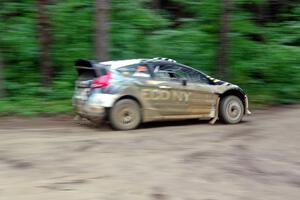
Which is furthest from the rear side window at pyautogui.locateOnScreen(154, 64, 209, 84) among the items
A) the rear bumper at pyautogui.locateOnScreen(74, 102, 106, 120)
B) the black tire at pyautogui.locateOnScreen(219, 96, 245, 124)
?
the rear bumper at pyautogui.locateOnScreen(74, 102, 106, 120)

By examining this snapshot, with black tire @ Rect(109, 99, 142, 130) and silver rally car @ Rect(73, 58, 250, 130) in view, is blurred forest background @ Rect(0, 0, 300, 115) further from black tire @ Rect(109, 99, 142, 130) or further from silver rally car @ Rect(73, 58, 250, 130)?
black tire @ Rect(109, 99, 142, 130)

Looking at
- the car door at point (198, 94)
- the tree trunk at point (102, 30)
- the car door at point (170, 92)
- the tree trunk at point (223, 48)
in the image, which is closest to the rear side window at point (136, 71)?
the car door at point (170, 92)

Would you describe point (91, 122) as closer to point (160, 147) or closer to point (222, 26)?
point (160, 147)

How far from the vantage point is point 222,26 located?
1797cm

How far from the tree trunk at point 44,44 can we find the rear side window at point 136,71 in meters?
5.94

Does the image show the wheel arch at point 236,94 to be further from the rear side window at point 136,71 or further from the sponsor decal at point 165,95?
the rear side window at point 136,71

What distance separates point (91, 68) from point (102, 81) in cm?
57

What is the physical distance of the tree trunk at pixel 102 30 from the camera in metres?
16.2

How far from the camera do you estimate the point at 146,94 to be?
12.4 metres

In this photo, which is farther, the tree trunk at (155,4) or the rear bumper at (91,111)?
the tree trunk at (155,4)

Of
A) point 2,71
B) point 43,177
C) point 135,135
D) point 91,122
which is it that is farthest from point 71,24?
point 43,177

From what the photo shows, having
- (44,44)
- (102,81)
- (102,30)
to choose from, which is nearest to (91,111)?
(102,81)

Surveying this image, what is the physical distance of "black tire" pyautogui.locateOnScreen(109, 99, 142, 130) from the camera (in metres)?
12.0

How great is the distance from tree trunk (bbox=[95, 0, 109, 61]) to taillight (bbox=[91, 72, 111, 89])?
14.7ft
